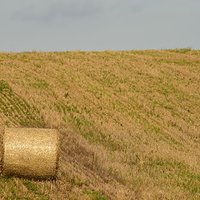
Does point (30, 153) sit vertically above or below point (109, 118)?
above

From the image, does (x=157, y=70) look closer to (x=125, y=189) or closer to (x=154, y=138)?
(x=154, y=138)

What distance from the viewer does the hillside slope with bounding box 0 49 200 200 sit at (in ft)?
48.4

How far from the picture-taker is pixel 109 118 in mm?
25156

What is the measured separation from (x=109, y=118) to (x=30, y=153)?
40.2ft

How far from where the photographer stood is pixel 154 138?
2369 cm

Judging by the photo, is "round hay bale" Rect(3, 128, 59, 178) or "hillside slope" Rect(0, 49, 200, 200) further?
"hillside slope" Rect(0, 49, 200, 200)

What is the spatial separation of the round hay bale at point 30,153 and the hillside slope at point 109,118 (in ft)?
0.90

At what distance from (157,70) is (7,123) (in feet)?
67.4

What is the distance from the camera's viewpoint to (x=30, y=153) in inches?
515

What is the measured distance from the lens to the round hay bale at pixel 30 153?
512 inches

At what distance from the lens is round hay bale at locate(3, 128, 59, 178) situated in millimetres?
13000

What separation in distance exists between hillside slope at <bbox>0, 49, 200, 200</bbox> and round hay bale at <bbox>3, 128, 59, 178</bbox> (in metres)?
0.27

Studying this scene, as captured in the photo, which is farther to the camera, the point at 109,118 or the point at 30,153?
the point at 109,118

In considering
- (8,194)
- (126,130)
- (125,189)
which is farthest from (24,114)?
(8,194)
